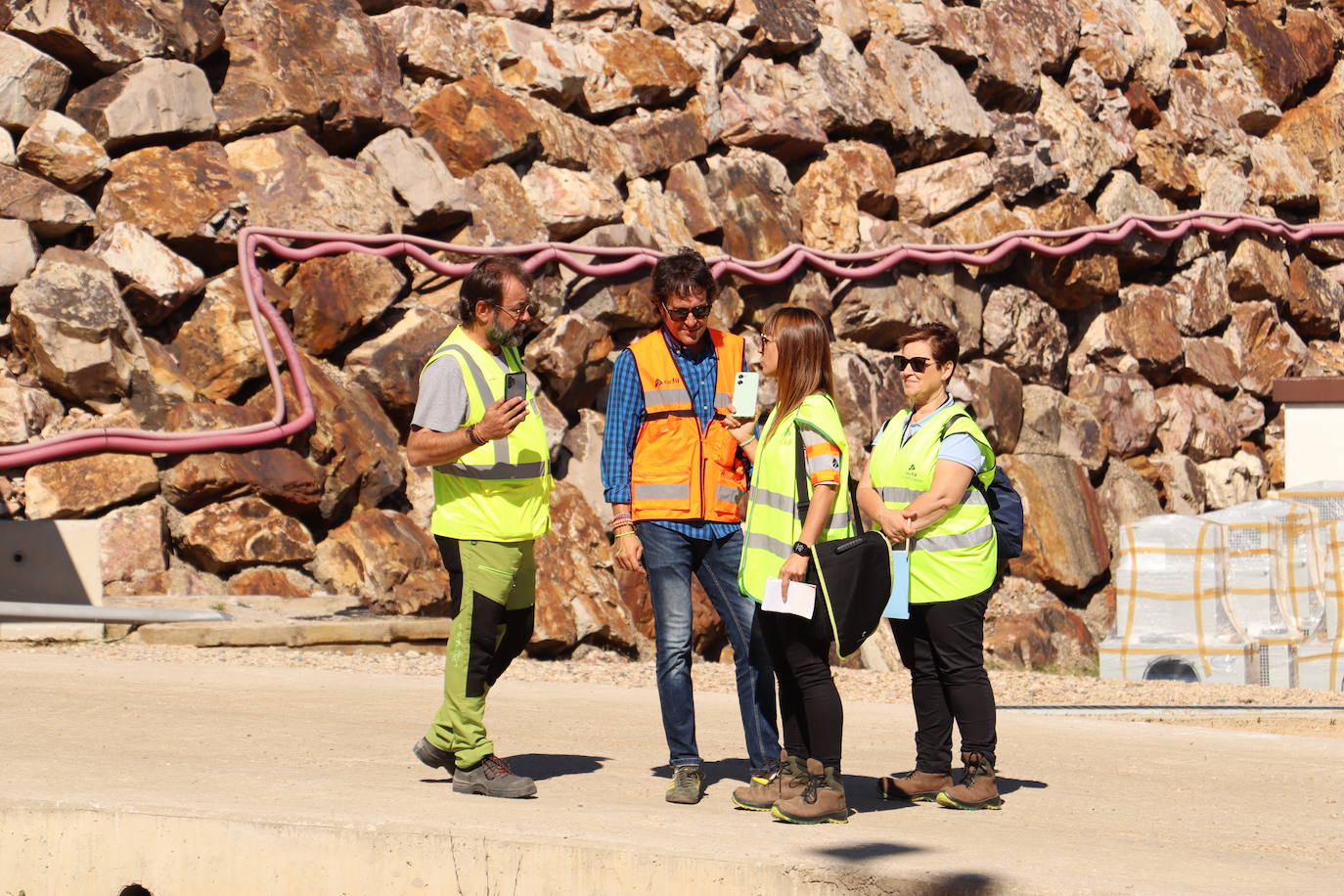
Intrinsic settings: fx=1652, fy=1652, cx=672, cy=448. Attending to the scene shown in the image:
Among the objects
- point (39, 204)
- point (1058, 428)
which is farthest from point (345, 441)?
point (1058, 428)

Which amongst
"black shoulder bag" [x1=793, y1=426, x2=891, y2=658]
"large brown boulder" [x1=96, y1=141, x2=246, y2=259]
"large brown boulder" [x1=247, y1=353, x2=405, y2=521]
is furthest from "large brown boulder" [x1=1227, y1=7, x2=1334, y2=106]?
"black shoulder bag" [x1=793, y1=426, x2=891, y2=658]

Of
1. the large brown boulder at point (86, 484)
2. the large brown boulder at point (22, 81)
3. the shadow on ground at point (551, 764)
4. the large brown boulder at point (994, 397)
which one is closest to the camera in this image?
the shadow on ground at point (551, 764)

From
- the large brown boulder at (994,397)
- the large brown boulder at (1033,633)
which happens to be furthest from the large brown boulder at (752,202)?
the large brown boulder at (1033,633)

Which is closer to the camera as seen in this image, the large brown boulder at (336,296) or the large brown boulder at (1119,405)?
the large brown boulder at (336,296)

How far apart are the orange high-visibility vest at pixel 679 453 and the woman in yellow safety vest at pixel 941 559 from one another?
0.48 meters

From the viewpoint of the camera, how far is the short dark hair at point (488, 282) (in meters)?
5.28

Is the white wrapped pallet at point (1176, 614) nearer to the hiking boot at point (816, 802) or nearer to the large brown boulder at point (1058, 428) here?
the large brown boulder at point (1058, 428)

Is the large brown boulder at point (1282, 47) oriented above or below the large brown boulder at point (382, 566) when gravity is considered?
above

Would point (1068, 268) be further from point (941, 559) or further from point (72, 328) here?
point (941, 559)

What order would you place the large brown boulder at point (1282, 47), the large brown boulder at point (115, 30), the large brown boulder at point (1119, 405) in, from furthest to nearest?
the large brown boulder at point (1282, 47)
the large brown boulder at point (1119, 405)
the large brown boulder at point (115, 30)

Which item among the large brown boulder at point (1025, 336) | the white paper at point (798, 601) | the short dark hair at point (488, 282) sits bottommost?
the white paper at point (798, 601)

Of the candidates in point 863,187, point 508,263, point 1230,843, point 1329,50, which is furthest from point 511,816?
point 1329,50

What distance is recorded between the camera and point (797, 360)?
5.03 m

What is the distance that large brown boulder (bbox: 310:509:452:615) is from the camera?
1173cm
